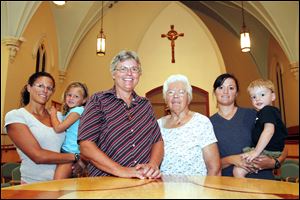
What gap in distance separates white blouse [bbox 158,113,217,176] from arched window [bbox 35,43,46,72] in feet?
22.8

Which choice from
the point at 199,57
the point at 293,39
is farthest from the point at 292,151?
the point at 199,57

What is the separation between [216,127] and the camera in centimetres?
250

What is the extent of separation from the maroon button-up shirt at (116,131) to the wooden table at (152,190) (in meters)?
0.36

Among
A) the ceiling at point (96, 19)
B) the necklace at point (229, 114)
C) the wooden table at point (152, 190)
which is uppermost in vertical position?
the ceiling at point (96, 19)

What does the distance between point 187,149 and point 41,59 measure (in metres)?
7.45

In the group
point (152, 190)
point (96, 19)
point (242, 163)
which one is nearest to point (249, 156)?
point (242, 163)

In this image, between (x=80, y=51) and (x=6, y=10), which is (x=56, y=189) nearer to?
(x=6, y=10)

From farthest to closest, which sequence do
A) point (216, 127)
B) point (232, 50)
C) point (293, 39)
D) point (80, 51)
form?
point (232, 50) → point (80, 51) → point (293, 39) → point (216, 127)

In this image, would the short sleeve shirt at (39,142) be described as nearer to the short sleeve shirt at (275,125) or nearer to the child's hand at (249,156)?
the child's hand at (249,156)

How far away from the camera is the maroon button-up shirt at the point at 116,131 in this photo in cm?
195

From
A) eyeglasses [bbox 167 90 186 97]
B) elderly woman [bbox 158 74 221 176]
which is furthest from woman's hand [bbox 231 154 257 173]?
eyeglasses [bbox 167 90 186 97]

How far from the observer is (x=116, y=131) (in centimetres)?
197

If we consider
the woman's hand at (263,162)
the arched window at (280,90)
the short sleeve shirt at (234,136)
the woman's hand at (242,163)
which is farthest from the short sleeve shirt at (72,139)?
the arched window at (280,90)

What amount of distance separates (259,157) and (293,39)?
7.74 metres
